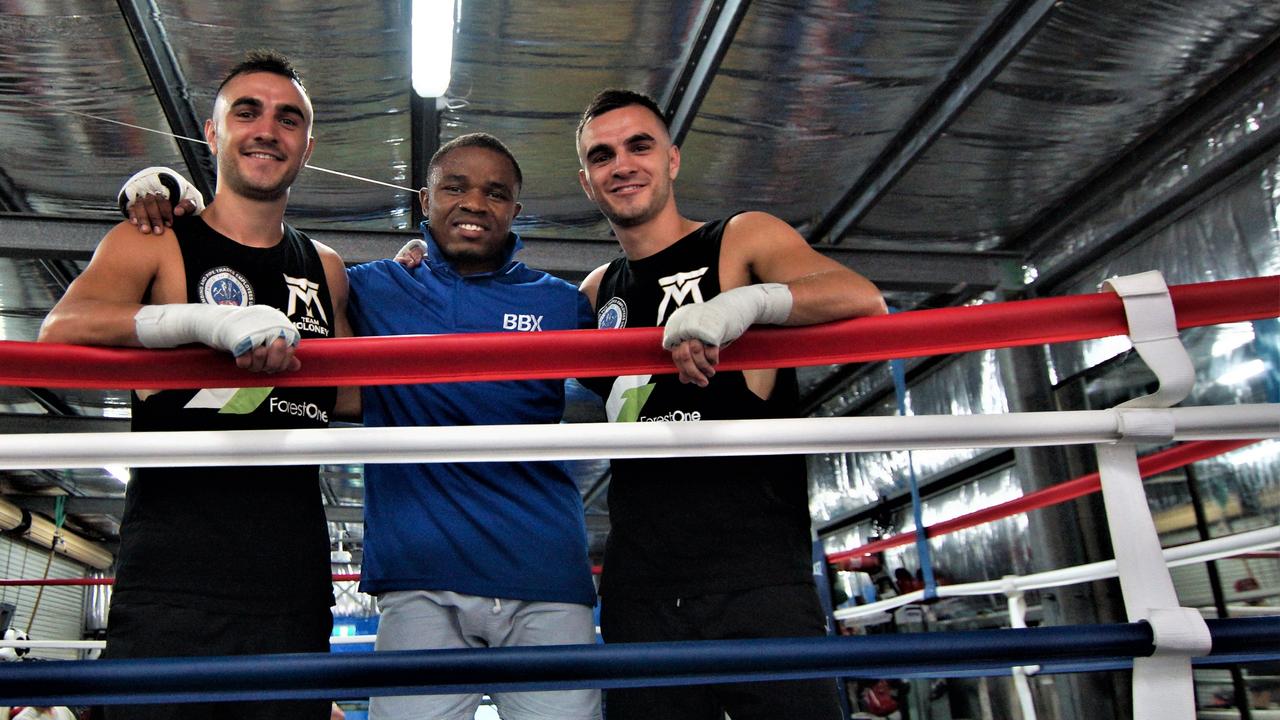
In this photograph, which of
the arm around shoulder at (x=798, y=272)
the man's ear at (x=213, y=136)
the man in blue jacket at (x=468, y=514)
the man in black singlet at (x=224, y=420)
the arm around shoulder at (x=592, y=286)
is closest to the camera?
the man in black singlet at (x=224, y=420)

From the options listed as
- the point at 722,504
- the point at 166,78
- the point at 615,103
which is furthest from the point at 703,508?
the point at 166,78

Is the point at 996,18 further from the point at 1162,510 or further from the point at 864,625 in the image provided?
the point at 864,625

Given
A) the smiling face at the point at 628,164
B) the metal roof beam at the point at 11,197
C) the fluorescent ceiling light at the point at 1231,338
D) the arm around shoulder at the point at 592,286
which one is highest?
the metal roof beam at the point at 11,197

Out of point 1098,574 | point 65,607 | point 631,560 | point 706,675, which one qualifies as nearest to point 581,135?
point 631,560

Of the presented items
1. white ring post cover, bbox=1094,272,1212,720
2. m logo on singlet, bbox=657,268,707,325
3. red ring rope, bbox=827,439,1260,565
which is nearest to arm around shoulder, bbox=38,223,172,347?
m logo on singlet, bbox=657,268,707,325

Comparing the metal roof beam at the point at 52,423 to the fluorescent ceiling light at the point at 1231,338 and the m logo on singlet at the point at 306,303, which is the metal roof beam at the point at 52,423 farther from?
the fluorescent ceiling light at the point at 1231,338

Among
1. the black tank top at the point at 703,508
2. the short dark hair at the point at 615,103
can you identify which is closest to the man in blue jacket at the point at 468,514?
the black tank top at the point at 703,508

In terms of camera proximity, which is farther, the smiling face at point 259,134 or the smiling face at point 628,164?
the smiling face at point 628,164

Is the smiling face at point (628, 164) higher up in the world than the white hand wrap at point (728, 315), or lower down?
higher up

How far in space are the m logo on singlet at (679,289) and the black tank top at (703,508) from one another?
0.01 m

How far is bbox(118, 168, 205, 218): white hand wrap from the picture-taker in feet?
5.49

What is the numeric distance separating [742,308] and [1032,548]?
16.9 feet

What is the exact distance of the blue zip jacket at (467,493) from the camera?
152 cm

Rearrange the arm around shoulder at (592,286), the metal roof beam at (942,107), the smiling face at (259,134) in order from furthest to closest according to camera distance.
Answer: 1. the metal roof beam at (942,107)
2. the arm around shoulder at (592,286)
3. the smiling face at (259,134)
